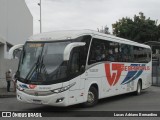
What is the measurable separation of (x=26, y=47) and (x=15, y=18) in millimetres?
29776

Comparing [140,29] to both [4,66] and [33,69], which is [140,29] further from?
[33,69]

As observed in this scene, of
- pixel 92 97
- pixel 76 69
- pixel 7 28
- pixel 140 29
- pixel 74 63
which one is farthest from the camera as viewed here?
pixel 140 29

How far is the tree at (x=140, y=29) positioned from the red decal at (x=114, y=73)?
4219 cm

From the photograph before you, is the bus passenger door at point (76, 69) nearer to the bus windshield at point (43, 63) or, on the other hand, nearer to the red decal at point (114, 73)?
the bus windshield at point (43, 63)

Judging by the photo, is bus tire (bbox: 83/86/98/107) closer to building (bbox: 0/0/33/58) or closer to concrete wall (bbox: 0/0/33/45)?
building (bbox: 0/0/33/58)

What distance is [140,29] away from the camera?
203 ft

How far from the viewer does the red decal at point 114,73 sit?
1780 centimetres

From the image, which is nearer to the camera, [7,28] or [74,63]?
[74,63]

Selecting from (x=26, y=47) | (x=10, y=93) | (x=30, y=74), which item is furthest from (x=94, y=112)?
(x=10, y=93)

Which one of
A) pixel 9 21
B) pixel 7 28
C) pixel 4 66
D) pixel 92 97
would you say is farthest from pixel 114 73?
pixel 9 21

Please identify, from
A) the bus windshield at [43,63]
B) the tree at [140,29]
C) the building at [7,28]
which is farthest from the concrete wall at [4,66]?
the tree at [140,29]

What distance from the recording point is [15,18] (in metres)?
44.3

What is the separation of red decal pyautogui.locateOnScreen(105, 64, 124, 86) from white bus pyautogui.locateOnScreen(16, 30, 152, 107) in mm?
46

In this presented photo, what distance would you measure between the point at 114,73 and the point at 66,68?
484 centimetres
